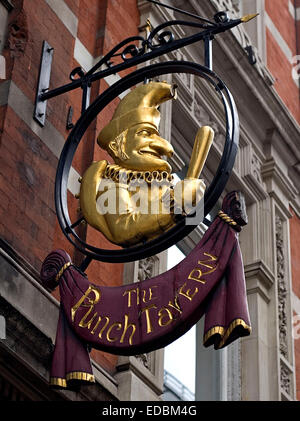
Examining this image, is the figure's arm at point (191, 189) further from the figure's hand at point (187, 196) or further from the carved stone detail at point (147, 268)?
the carved stone detail at point (147, 268)

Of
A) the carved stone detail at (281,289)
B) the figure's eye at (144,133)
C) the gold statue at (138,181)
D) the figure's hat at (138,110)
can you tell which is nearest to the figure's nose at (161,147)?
the gold statue at (138,181)

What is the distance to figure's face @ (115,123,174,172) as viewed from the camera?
28.4 ft

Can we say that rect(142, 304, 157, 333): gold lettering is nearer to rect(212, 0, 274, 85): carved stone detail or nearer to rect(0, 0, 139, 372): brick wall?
rect(0, 0, 139, 372): brick wall

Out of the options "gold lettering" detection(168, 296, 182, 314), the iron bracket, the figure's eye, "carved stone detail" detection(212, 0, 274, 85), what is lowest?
"gold lettering" detection(168, 296, 182, 314)

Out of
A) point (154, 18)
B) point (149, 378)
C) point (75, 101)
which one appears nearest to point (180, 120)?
point (154, 18)

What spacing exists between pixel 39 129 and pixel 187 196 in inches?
94.5

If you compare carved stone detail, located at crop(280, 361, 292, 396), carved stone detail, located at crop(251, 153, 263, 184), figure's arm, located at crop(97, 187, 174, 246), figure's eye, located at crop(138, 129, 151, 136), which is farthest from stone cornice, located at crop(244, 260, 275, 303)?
figure's arm, located at crop(97, 187, 174, 246)

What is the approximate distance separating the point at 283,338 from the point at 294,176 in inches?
124

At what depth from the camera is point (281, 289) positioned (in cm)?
1406

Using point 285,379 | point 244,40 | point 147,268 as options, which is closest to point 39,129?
point 147,268

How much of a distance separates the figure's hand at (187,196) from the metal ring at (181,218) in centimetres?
Result: 6

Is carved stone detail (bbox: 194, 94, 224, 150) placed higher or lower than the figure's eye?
higher

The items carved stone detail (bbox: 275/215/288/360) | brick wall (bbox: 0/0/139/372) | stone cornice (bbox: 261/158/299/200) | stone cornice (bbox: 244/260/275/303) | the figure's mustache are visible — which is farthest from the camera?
stone cornice (bbox: 261/158/299/200)
